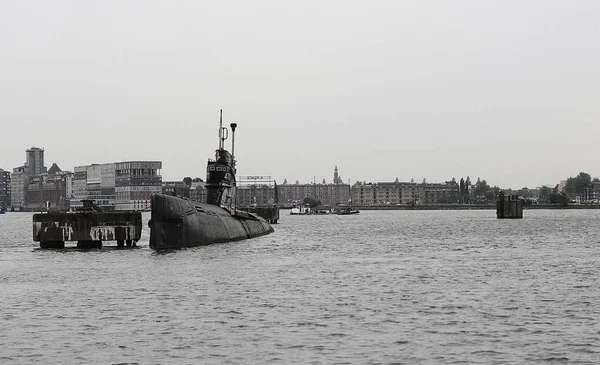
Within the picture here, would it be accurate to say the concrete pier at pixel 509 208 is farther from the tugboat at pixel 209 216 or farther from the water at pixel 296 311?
the water at pixel 296 311

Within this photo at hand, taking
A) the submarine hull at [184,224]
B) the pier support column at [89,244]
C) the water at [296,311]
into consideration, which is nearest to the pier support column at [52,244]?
the pier support column at [89,244]

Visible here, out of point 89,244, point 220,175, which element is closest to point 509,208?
point 220,175

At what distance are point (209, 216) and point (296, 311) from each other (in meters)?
40.2

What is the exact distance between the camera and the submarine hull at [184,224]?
6009cm

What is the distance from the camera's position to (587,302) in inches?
1312

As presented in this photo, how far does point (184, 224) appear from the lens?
6294 cm

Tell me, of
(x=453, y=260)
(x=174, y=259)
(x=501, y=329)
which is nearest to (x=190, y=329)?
(x=501, y=329)

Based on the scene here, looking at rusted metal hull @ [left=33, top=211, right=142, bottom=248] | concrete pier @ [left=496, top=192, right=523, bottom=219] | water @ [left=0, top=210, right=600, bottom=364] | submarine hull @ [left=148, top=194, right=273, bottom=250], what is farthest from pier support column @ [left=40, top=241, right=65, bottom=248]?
concrete pier @ [left=496, top=192, right=523, bottom=219]

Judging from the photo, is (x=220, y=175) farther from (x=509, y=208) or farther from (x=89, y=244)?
(x=509, y=208)

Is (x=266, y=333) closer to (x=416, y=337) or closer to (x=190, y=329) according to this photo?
(x=190, y=329)

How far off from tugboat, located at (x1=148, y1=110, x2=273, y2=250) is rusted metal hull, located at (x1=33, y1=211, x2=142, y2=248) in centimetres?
291

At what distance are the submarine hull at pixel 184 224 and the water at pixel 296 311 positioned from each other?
20.1 feet

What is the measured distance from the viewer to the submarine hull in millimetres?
60094

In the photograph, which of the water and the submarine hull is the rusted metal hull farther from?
the water
